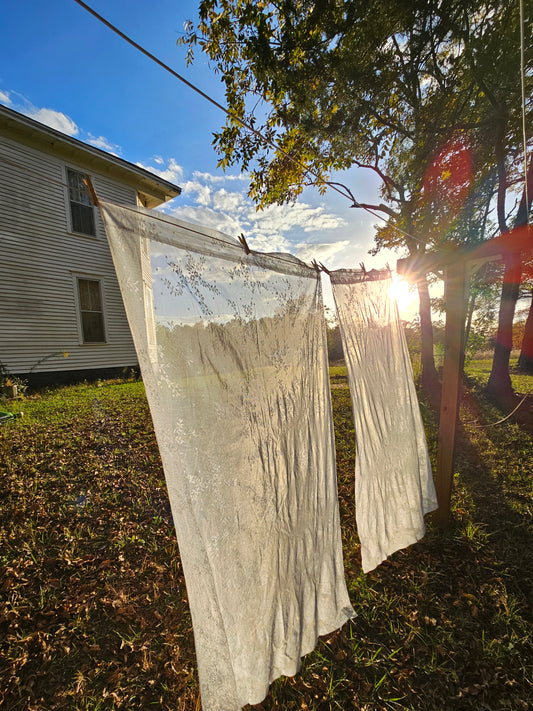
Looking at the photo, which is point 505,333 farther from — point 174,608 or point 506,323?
point 174,608

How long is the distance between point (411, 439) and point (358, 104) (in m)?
5.82

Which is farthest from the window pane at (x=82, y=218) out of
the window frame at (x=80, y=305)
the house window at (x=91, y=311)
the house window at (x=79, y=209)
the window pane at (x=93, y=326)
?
the window pane at (x=93, y=326)

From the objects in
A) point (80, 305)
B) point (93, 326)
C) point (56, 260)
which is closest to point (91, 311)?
point (80, 305)

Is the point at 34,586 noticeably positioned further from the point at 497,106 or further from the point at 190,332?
the point at 497,106

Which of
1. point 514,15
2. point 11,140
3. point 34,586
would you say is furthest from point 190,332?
point 11,140

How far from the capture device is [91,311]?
9.47m

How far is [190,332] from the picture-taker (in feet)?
4.31

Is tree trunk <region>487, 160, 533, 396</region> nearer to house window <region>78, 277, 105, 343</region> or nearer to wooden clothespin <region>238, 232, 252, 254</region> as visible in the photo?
wooden clothespin <region>238, 232, 252, 254</region>

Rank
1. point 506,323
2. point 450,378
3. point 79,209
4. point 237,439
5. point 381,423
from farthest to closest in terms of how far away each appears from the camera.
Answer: point 79,209
point 506,323
point 450,378
point 381,423
point 237,439

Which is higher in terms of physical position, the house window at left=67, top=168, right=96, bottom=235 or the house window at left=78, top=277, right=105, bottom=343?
the house window at left=67, top=168, right=96, bottom=235

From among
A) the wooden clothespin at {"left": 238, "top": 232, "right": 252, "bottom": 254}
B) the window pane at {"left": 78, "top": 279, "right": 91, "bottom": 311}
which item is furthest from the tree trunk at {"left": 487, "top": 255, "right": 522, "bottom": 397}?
the window pane at {"left": 78, "top": 279, "right": 91, "bottom": 311}

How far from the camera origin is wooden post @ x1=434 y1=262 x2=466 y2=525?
8.89 ft

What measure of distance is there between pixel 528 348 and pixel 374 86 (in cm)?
958

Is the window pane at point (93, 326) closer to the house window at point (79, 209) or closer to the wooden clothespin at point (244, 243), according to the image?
the house window at point (79, 209)
